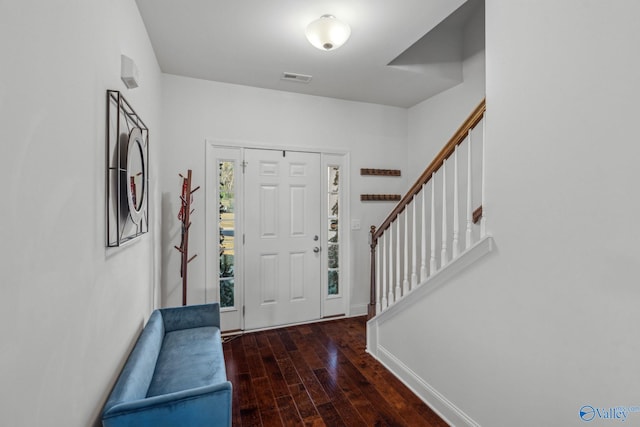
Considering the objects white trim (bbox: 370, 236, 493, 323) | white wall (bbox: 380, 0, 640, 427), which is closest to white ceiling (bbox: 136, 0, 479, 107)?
white wall (bbox: 380, 0, 640, 427)

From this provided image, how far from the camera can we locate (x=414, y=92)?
142 inches

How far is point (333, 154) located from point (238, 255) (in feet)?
5.18

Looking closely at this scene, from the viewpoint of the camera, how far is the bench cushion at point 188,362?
1.62 metres

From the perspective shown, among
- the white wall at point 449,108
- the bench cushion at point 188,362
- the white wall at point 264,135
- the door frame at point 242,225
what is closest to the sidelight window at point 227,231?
the door frame at point 242,225

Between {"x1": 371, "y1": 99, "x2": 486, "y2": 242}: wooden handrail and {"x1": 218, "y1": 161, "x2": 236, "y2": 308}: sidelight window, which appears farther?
{"x1": 218, "y1": 161, "x2": 236, "y2": 308}: sidelight window

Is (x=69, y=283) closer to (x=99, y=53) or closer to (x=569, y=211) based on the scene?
(x=99, y=53)

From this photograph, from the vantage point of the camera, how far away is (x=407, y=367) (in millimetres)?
2416

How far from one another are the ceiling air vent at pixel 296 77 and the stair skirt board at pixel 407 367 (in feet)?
7.35

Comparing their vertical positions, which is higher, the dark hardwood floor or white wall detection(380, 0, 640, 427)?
white wall detection(380, 0, 640, 427)

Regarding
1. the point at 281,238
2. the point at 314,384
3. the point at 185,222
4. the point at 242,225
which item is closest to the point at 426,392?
the point at 314,384

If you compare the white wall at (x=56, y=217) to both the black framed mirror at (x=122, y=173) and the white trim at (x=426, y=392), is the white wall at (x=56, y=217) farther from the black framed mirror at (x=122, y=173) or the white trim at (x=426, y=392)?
the white trim at (x=426, y=392)

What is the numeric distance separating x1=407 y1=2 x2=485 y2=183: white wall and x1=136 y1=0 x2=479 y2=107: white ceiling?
10 cm

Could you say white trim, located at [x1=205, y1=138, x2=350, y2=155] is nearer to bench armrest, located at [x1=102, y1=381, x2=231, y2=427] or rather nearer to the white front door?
the white front door

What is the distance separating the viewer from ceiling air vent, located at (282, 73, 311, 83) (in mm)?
3131
